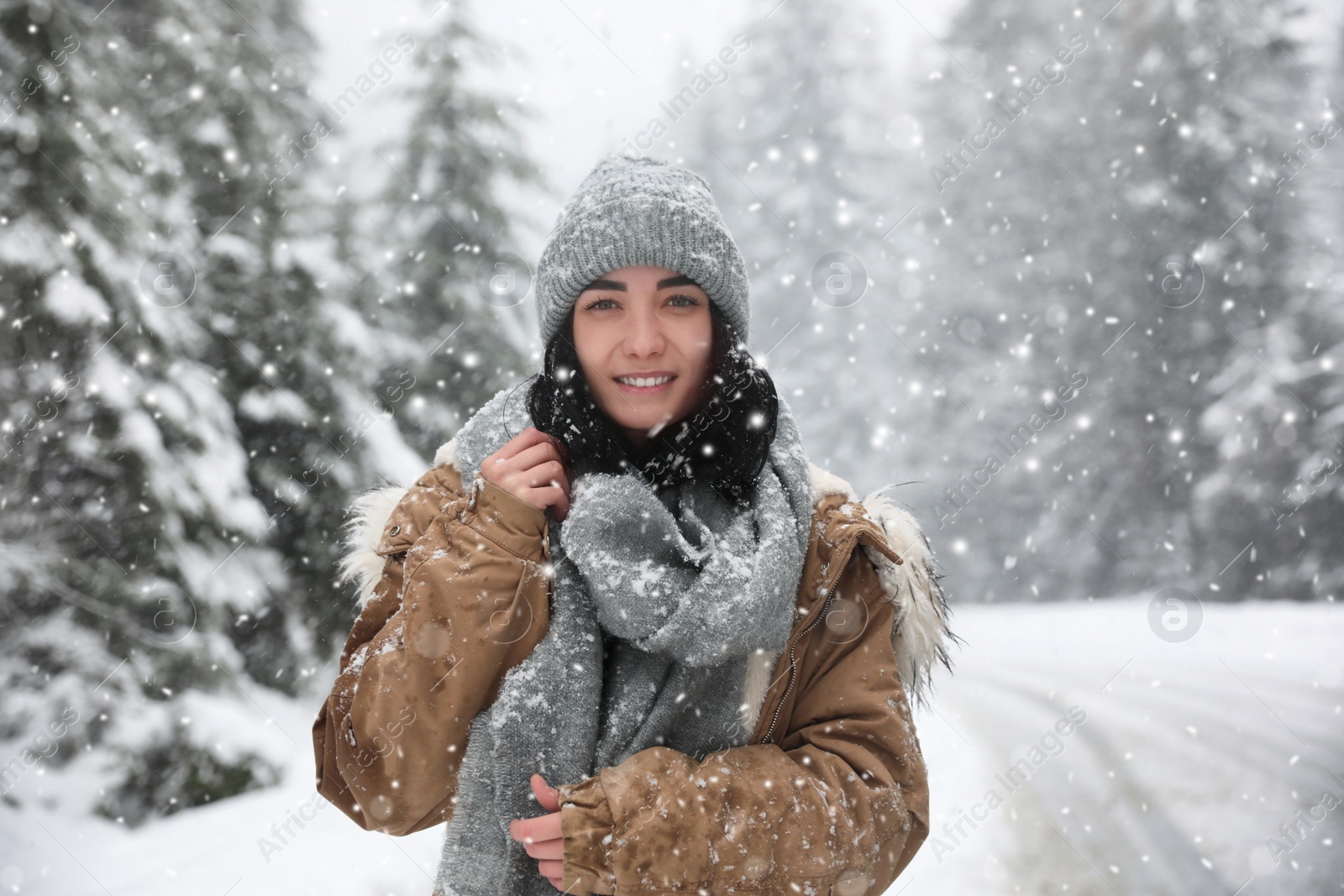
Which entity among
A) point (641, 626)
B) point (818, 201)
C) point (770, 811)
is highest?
point (818, 201)

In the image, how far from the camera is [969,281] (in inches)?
719

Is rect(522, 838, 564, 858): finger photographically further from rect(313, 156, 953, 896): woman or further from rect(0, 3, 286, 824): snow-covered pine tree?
rect(0, 3, 286, 824): snow-covered pine tree

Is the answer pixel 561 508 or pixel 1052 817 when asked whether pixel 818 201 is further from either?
pixel 561 508

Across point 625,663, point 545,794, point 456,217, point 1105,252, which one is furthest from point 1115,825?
point 1105,252

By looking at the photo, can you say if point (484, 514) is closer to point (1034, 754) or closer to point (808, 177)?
point (1034, 754)

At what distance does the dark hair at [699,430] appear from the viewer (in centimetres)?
223

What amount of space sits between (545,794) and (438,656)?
0.40 m

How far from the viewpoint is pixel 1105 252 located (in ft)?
54.9

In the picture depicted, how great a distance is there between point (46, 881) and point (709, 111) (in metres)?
18.9

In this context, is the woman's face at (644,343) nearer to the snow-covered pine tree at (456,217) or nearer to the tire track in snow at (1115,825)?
the tire track in snow at (1115,825)

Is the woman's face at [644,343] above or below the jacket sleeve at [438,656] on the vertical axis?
above

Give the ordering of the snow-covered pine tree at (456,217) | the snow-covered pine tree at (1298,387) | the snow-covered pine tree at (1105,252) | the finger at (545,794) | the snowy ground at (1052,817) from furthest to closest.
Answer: the snow-covered pine tree at (1105,252)
the snow-covered pine tree at (1298,387)
the snow-covered pine tree at (456,217)
the snowy ground at (1052,817)
the finger at (545,794)

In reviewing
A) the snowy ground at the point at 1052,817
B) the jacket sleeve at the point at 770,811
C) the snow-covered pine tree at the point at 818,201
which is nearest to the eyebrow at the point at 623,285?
the jacket sleeve at the point at 770,811

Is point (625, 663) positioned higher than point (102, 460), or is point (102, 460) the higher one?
point (625, 663)
